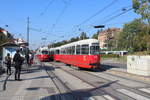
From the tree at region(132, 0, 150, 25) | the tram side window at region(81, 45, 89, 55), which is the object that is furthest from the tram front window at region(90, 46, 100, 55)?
the tree at region(132, 0, 150, 25)

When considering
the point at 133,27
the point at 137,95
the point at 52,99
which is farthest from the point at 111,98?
the point at 133,27

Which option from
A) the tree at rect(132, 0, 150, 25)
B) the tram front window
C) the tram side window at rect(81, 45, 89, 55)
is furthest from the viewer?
the tree at rect(132, 0, 150, 25)

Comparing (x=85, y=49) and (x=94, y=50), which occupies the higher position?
(x=85, y=49)

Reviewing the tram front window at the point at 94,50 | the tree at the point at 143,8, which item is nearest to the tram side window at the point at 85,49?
the tram front window at the point at 94,50

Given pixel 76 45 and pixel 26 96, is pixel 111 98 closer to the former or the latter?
pixel 26 96

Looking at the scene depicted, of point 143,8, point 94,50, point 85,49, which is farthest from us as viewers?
point 143,8

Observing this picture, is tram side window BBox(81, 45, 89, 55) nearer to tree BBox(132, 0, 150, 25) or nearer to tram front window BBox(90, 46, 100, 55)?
tram front window BBox(90, 46, 100, 55)

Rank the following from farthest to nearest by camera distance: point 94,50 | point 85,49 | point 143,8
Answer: point 143,8
point 85,49
point 94,50

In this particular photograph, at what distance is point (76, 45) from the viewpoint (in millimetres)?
28422

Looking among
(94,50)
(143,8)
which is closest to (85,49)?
(94,50)

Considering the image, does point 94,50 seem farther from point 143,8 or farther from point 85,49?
point 143,8

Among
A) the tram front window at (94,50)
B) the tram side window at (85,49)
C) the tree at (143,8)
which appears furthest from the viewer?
the tree at (143,8)

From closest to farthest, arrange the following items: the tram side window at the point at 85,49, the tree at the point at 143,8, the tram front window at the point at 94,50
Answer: the tram front window at the point at 94,50
the tram side window at the point at 85,49
the tree at the point at 143,8

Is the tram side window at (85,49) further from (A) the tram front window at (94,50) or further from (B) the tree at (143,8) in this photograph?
(B) the tree at (143,8)
